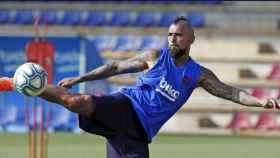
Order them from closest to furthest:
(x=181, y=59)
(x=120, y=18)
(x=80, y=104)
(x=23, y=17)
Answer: (x=80, y=104) → (x=181, y=59) → (x=120, y=18) → (x=23, y=17)

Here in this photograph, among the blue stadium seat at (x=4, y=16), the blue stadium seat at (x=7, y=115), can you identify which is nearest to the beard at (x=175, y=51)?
the blue stadium seat at (x=7, y=115)

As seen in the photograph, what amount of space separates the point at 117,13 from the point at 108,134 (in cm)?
2675

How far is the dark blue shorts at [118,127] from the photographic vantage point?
8.60 m

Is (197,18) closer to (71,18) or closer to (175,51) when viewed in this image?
(71,18)

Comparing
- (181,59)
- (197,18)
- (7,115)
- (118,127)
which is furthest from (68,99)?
(197,18)

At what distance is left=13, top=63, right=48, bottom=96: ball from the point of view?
7.86 m

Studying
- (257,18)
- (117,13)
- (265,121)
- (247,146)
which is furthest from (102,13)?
(247,146)

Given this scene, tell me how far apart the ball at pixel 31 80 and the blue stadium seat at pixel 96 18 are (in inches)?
1063

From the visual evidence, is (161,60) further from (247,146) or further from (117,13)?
(117,13)

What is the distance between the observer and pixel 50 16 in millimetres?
35594

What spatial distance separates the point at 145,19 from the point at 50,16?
12.2 feet

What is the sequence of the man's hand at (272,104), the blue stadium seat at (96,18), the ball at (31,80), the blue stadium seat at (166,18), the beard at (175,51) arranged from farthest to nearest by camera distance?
1. the blue stadium seat at (96,18)
2. the blue stadium seat at (166,18)
3. the beard at (175,51)
4. the man's hand at (272,104)
5. the ball at (31,80)

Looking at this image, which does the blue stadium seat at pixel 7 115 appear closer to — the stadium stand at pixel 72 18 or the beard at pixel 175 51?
the stadium stand at pixel 72 18

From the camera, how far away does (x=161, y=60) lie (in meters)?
9.09
